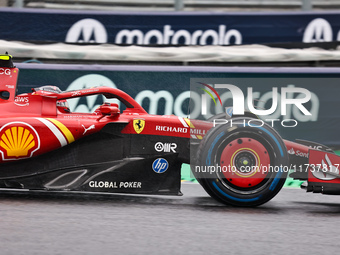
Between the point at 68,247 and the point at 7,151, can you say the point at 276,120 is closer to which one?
the point at 7,151

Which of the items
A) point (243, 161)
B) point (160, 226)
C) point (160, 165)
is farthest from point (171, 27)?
point (160, 226)

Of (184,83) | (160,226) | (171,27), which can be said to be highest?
(171,27)

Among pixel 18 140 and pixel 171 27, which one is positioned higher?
pixel 171 27

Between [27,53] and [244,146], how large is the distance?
6.24 metres

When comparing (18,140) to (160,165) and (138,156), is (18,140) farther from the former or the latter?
(160,165)

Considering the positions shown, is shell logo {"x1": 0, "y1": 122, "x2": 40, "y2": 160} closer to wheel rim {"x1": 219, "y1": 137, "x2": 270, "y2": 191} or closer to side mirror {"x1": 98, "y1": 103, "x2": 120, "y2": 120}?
side mirror {"x1": 98, "y1": 103, "x2": 120, "y2": 120}

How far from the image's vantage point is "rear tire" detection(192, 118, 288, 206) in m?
4.77

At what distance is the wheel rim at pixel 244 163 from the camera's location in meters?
4.79

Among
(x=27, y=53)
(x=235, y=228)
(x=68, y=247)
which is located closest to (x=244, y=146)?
(x=235, y=228)

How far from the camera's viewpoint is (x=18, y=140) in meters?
4.76

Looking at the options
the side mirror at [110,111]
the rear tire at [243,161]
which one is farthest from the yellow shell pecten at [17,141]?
the rear tire at [243,161]

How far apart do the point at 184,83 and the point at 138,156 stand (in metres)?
4.11

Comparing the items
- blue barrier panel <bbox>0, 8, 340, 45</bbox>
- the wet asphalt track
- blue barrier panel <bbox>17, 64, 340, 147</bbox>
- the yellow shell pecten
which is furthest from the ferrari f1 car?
blue barrier panel <bbox>0, 8, 340, 45</bbox>

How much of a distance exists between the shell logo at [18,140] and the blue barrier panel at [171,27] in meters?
7.47
